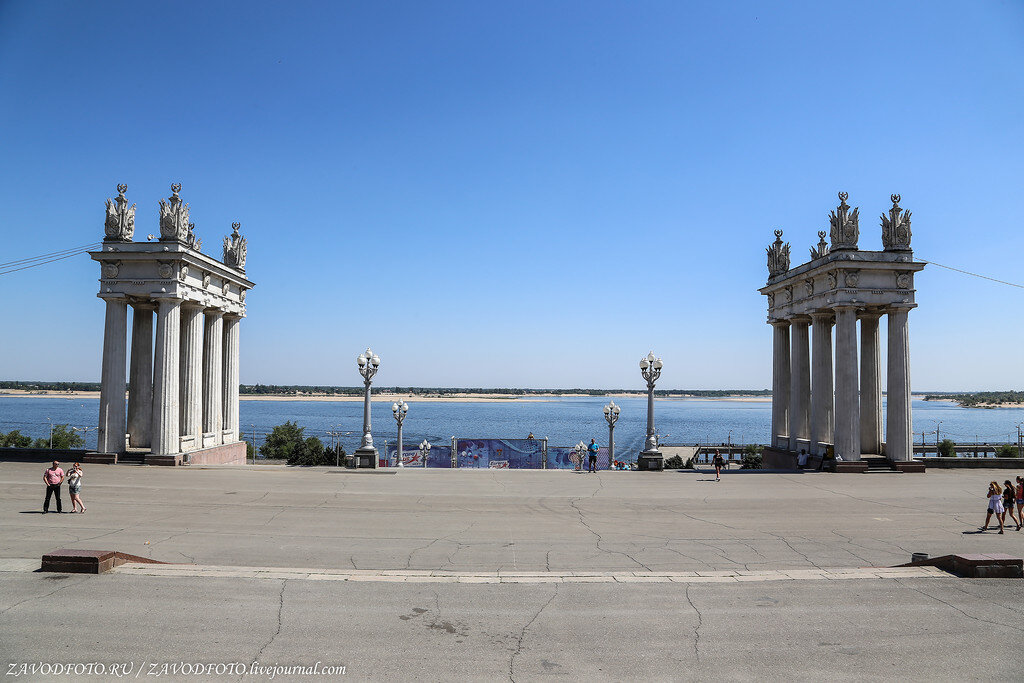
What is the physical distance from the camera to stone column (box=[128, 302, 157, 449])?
30.9 meters

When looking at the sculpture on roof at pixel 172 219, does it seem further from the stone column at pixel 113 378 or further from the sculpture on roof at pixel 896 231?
the sculpture on roof at pixel 896 231

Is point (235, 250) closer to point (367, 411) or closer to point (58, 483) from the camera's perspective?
point (367, 411)

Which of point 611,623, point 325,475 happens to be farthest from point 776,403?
point 611,623

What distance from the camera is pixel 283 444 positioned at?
2221 inches

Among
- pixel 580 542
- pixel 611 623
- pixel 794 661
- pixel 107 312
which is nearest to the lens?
pixel 794 661

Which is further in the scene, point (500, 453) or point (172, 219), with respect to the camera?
point (500, 453)

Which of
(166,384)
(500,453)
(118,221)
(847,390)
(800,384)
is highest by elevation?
(118,221)

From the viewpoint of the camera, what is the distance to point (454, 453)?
32.8 metres

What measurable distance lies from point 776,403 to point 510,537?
24.9 metres

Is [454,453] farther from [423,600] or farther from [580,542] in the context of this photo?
[423,600]

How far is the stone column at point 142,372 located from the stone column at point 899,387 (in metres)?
33.9

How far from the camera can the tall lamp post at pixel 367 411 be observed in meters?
28.4

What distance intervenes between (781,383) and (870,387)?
420 centimetres

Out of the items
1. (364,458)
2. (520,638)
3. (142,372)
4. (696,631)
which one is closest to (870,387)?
(364,458)
